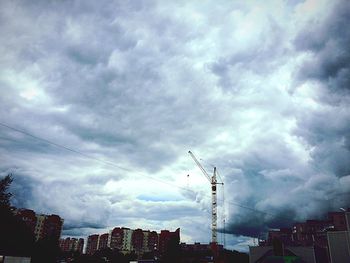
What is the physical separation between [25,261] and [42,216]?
15212 centimetres

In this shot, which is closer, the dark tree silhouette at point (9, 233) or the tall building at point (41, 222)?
the dark tree silhouette at point (9, 233)

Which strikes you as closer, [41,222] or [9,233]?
[9,233]

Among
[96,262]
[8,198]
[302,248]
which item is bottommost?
[96,262]

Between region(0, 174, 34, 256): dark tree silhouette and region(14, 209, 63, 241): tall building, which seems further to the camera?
region(14, 209, 63, 241): tall building

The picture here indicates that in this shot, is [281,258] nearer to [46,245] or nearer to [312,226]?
[46,245]

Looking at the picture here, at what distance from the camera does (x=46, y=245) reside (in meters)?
78.3

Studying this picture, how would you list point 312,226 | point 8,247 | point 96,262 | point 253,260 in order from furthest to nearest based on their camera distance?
point 312,226
point 96,262
point 253,260
point 8,247

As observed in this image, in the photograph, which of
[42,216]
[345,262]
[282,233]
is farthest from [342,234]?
[42,216]

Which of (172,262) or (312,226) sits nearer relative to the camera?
(172,262)

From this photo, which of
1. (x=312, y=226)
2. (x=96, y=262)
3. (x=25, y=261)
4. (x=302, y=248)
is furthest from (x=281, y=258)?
(x=312, y=226)

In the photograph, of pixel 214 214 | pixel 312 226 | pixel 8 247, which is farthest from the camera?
pixel 312 226

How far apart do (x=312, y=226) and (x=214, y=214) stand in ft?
216

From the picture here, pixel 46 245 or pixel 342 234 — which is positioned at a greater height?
pixel 342 234

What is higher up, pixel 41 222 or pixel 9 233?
pixel 41 222
